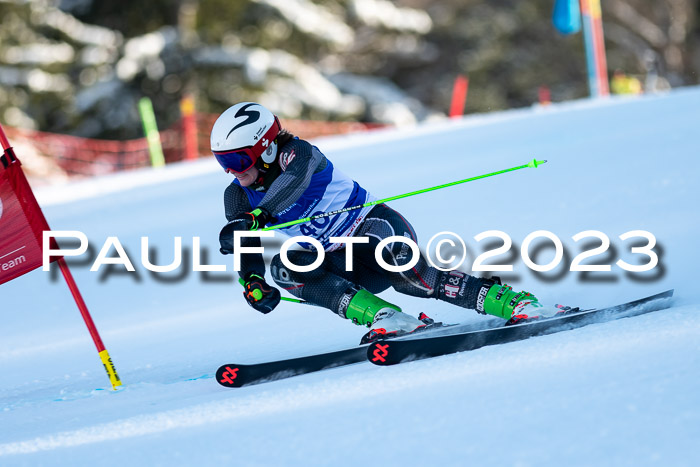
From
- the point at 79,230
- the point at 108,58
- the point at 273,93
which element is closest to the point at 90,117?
the point at 108,58

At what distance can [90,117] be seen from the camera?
17.1 metres

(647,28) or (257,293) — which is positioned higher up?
(647,28)

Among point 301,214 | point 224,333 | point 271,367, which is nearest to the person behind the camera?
point 271,367

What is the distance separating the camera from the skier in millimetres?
3309

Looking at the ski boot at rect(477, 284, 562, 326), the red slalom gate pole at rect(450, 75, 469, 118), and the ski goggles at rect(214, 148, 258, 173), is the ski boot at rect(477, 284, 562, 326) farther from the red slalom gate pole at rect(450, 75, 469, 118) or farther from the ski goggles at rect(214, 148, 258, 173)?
the red slalom gate pole at rect(450, 75, 469, 118)

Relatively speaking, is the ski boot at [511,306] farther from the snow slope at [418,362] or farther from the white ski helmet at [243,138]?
the white ski helmet at [243,138]

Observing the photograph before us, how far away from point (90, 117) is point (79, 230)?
1044 cm

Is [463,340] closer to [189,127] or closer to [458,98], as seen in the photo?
[189,127]

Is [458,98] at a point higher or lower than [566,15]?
lower

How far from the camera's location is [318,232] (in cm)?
349

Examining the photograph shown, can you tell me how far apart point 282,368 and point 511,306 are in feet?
2.92

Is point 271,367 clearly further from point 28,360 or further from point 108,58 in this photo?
point 108,58

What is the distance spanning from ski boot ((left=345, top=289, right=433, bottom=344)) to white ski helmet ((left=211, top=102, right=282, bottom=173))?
0.65m

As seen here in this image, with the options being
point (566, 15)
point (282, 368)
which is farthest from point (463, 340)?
point (566, 15)
